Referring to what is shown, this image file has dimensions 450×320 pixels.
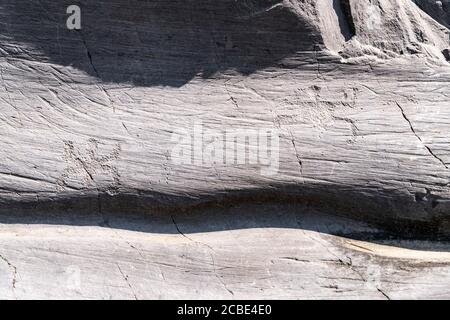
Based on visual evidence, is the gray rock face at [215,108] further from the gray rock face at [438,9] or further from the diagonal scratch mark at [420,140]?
the gray rock face at [438,9]

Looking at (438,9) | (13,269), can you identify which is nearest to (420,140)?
(438,9)

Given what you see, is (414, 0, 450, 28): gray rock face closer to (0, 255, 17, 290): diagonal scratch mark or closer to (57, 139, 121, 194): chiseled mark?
(57, 139, 121, 194): chiseled mark

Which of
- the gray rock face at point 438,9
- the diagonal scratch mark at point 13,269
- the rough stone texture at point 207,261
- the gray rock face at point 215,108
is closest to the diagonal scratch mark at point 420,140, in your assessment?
the gray rock face at point 215,108

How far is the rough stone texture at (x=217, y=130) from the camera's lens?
7.54 feet

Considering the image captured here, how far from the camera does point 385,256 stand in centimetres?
234

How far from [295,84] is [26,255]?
3.60 ft

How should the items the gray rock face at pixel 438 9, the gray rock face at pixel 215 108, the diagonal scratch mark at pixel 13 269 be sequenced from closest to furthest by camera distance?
the diagonal scratch mark at pixel 13 269 → the gray rock face at pixel 215 108 → the gray rock face at pixel 438 9

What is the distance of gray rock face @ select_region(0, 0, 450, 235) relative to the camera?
7.83 feet

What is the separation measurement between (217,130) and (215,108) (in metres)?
0.08

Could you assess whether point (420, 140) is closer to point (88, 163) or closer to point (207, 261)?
point (207, 261)

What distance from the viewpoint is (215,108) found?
247 centimetres

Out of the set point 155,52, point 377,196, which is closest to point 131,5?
point 155,52

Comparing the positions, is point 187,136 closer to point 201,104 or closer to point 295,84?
point 201,104

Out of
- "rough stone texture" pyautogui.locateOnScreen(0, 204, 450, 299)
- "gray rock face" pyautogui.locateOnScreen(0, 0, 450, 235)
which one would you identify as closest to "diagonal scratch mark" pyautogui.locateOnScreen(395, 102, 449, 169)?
"gray rock face" pyautogui.locateOnScreen(0, 0, 450, 235)
